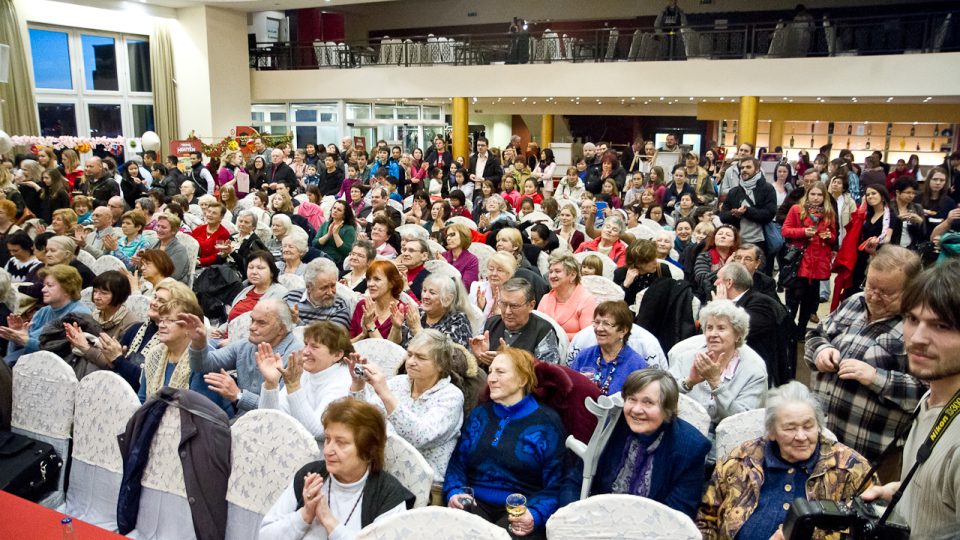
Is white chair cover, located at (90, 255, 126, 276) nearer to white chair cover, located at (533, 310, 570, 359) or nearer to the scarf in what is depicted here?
the scarf

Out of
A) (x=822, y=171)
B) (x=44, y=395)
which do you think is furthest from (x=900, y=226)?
(x=44, y=395)

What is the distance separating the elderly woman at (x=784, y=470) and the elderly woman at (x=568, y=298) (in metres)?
2.06

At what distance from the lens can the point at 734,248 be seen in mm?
5191

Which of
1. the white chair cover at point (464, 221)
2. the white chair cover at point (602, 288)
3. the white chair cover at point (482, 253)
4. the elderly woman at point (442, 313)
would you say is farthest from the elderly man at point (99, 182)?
the white chair cover at point (602, 288)

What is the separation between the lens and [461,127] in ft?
58.4

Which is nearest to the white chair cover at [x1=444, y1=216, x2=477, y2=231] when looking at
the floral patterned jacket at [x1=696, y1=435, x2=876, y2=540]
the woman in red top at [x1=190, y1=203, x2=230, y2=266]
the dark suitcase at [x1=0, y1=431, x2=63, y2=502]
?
the woman in red top at [x1=190, y1=203, x2=230, y2=266]

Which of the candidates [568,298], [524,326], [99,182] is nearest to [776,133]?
[99,182]

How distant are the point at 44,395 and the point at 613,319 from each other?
112 inches

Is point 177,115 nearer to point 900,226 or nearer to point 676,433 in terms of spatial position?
point 900,226

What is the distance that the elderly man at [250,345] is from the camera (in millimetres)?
3542

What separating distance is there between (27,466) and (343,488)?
1.80m

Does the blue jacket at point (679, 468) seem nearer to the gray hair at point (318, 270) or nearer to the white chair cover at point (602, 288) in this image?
the white chair cover at point (602, 288)

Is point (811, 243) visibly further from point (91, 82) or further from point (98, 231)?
point (91, 82)

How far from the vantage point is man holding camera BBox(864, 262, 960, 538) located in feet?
5.02
